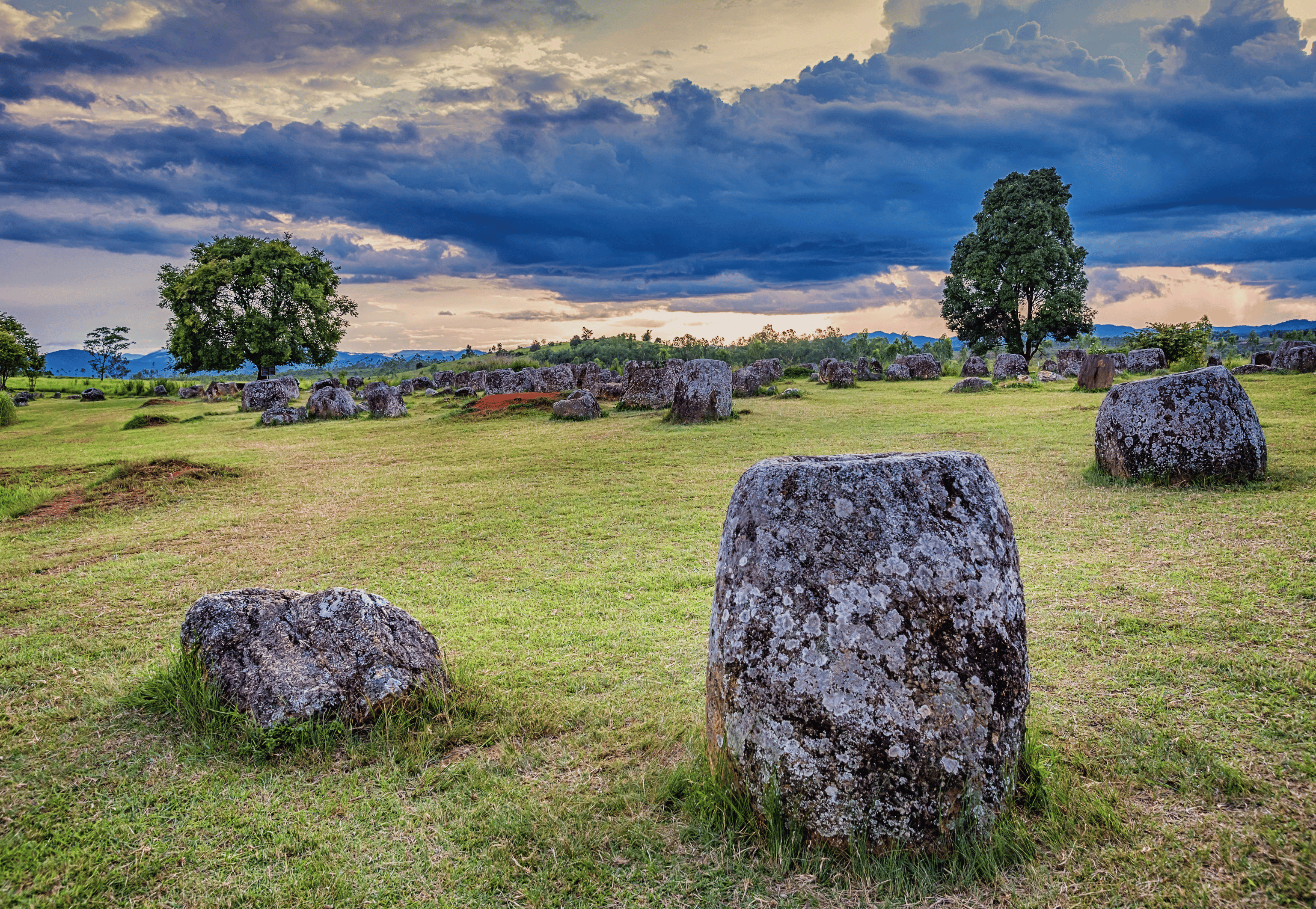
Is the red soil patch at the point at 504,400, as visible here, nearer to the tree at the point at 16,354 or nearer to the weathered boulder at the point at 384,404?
the weathered boulder at the point at 384,404

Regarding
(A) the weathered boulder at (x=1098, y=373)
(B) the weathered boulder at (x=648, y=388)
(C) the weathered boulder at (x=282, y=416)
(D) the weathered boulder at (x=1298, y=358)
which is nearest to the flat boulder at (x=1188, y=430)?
(B) the weathered boulder at (x=648, y=388)

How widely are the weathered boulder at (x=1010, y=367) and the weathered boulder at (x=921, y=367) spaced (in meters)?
2.87

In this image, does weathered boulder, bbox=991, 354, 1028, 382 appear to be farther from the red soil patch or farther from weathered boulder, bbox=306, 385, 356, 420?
weathered boulder, bbox=306, 385, 356, 420

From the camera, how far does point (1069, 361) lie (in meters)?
34.1

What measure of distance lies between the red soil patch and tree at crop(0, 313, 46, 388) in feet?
144

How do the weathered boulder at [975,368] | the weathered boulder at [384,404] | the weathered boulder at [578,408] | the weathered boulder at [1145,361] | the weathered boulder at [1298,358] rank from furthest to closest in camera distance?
the weathered boulder at [975,368]
the weathered boulder at [1145,361]
the weathered boulder at [384,404]
the weathered boulder at [1298,358]
the weathered boulder at [578,408]

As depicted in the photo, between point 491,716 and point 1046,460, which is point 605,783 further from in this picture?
point 1046,460

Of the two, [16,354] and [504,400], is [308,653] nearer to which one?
[504,400]

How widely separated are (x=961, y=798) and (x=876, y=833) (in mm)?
394

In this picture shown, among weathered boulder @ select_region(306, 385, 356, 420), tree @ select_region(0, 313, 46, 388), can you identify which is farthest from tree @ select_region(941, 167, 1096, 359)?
tree @ select_region(0, 313, 46, 388)

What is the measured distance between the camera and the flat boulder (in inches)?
343

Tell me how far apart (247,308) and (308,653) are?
5373 centimetres

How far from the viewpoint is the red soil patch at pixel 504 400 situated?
2453 cm

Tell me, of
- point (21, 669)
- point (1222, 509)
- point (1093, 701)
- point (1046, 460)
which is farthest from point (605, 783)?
point (1046, 460)
